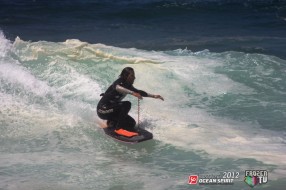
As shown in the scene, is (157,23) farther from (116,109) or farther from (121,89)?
(121,89)

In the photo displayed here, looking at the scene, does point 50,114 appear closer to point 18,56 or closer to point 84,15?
point 18,56

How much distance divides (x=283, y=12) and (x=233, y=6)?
10.6 feet

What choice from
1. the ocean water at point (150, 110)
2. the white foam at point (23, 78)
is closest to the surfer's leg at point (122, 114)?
the ocean water at point (150, 110)

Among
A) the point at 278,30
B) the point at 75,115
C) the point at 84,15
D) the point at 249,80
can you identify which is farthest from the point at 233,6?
the point at 75,115

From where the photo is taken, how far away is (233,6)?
28.7 meters

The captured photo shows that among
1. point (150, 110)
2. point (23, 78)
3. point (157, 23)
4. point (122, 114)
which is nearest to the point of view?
point (122, 114)

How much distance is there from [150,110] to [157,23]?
14962 mm

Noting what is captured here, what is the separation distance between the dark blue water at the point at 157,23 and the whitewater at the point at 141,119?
4178mm

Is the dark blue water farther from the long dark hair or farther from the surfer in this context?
the long dark hair

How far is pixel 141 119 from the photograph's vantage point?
9562 millimetres

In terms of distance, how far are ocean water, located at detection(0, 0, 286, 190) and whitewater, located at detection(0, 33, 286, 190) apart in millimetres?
22
